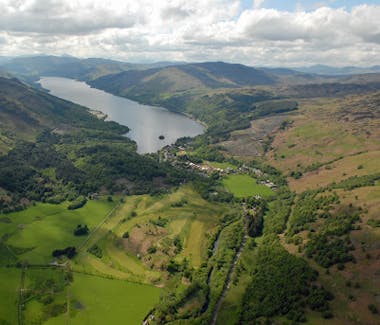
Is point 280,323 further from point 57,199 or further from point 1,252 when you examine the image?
point 57,199

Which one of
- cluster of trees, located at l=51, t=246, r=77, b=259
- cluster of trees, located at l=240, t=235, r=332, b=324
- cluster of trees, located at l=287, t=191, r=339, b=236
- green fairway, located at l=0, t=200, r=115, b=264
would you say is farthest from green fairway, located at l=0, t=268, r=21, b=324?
cluster of trees, located at l=287, t=191, r=339, b=236

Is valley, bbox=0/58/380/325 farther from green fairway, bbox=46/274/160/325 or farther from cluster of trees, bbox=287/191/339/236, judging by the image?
cluster of trees, bbox=287/191/339/236

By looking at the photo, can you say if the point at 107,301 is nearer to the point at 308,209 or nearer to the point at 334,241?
the point at 334,241

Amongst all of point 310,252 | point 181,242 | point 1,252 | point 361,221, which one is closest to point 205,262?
point 181,242

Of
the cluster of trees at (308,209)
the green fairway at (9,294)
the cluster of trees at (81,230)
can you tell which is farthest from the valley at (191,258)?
the cluster of trees at (308,209)

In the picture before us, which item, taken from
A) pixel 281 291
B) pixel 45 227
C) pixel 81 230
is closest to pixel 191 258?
pixel 281 291

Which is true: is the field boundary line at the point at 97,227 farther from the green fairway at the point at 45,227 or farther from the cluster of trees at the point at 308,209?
the cluster of trees at the point at 308,209

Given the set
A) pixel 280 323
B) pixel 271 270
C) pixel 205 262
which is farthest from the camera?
pixel 205 262
